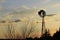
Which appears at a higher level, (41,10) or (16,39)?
(41,10)

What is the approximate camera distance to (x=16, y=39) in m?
48.3

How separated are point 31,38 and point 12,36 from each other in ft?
10.9

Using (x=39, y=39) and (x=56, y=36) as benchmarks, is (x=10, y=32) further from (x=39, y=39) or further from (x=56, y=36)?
(x=56, y=36)

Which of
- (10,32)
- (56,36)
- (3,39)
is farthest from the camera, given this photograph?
(3,39)

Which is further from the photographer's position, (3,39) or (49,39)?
(3,39)

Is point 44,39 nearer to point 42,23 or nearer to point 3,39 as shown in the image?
point 42,23

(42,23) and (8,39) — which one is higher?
(42,23)

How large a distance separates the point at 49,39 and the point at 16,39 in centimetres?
631

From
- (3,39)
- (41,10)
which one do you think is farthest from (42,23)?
(3,39)

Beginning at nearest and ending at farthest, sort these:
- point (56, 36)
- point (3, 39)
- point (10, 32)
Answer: point (56, 36) < point (10, 32) < point (3, 39)

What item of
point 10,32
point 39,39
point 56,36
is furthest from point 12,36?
point 56,36

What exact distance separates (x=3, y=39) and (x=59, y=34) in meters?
12.2

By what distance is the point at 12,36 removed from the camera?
47219 millimetres

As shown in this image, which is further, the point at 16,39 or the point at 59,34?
the point at 16,39
